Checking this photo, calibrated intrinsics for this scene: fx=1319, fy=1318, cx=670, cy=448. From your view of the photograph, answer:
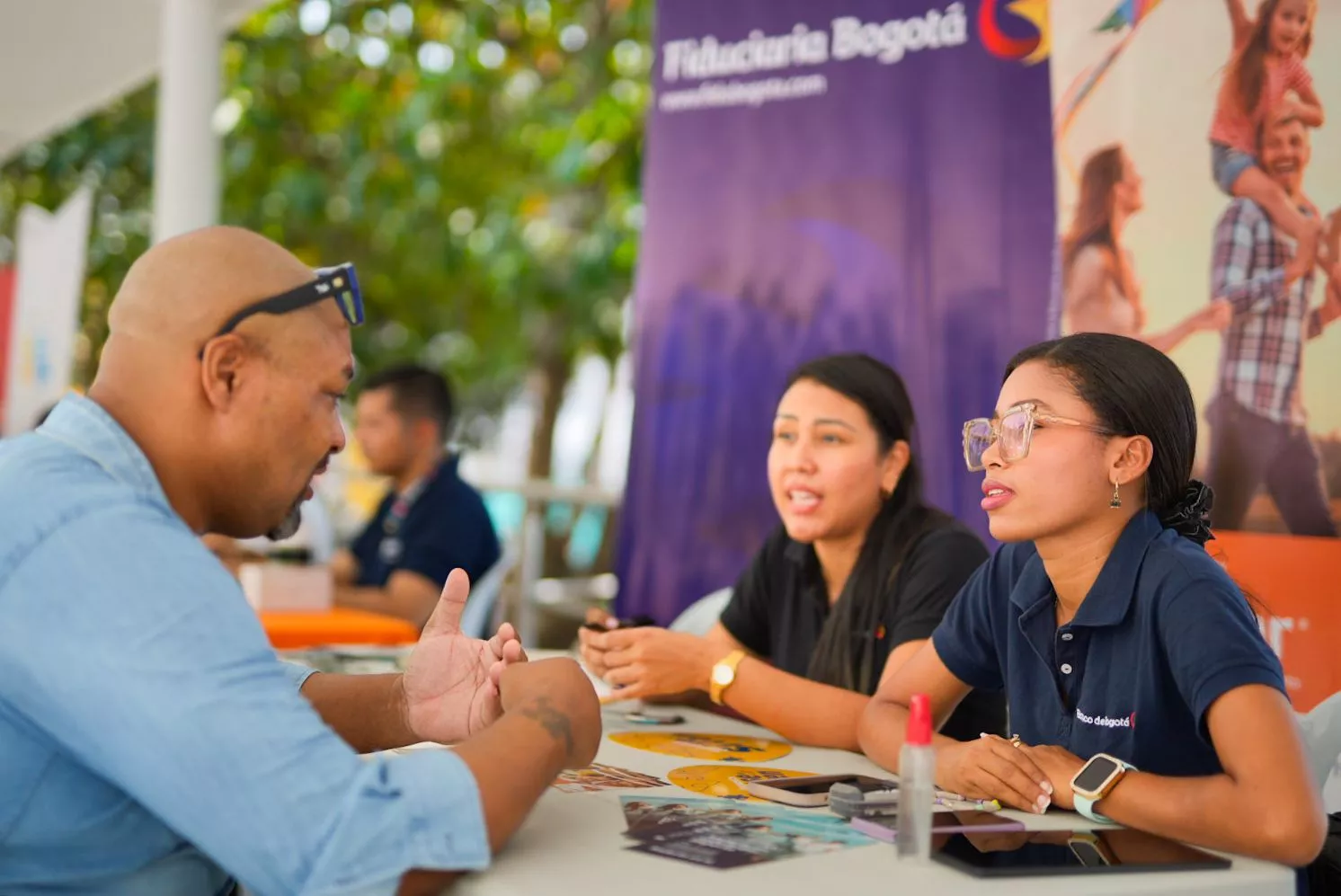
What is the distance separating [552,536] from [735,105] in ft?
18.4

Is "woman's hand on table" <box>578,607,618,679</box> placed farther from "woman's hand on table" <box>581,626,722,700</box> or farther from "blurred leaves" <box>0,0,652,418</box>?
"blurred leaves" <box>0,0,652,418</box>

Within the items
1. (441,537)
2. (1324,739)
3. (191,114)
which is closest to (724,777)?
(1324,739)

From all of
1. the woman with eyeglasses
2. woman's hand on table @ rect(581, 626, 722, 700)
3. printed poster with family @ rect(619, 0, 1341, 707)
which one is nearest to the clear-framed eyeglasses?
the woman with eyeglasses

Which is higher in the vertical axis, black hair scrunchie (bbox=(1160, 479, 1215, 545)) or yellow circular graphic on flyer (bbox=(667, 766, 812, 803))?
black hair scrunchie (bbox=(1160, 479, 1215, 545))

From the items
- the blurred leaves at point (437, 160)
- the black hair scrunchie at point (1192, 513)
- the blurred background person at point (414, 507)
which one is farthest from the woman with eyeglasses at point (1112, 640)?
the blurred leaves at point (437, 160)

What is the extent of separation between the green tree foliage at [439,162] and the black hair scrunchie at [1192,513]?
527 centimetres

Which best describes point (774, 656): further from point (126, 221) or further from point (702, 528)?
point (126, 221)

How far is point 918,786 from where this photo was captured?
162 cm

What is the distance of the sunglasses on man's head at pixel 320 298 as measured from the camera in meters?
1.66

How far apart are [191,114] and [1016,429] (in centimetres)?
457

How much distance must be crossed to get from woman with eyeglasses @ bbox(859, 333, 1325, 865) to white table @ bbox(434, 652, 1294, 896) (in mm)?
112

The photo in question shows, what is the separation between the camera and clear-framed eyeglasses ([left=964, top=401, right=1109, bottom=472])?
2141 mm

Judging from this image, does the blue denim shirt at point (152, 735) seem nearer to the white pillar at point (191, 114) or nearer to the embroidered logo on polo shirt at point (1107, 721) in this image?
the embroidered logo on polo shirt at point (1107, 721)

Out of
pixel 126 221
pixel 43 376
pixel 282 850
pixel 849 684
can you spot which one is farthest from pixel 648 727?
pixel 126 221
